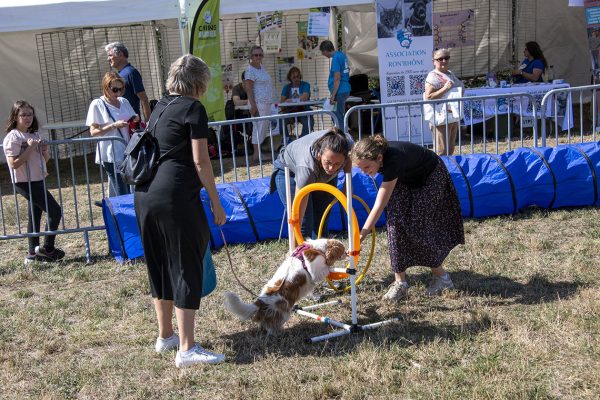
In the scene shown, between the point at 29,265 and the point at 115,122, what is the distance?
1535 mm

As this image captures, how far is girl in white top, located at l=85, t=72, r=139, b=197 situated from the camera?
6953 millimetres

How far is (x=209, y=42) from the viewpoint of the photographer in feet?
32.7

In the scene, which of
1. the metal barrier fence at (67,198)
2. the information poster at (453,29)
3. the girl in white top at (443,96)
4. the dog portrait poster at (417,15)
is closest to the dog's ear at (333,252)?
the metal barrier fence at (67,198)

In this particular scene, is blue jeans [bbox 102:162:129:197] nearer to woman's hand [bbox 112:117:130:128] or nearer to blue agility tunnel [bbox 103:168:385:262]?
woman's hand [bbox 112:117:130:128]

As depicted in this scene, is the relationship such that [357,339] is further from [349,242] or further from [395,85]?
[395,85]

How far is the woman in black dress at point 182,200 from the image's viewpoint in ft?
12.9

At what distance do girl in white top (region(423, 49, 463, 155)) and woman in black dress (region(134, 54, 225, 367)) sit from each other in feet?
16.7

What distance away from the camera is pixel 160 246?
13.6ft

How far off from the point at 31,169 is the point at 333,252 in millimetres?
3237

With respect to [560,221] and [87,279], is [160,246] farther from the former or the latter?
[560,221]

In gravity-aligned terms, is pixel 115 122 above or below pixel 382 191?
above

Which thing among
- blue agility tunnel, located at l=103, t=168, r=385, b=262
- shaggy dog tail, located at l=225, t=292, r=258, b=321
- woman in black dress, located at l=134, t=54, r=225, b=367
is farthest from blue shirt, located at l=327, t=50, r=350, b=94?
woman in black dress, located at l=134, t=54, r=225, b=367

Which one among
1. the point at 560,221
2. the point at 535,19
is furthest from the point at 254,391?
the point at 535,19

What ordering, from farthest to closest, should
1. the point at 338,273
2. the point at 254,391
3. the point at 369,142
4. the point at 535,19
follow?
the point at 535,19, the point at 338,273, the point at 369,142, the point at 254,391
